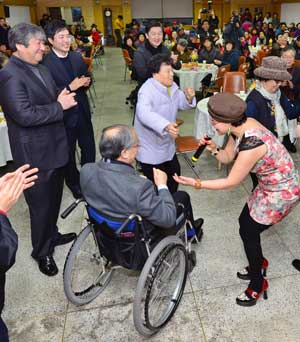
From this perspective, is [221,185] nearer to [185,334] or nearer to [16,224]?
[185,334]

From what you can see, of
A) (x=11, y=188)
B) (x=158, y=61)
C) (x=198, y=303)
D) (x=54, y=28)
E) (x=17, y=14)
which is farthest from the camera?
(x=17, y=14)

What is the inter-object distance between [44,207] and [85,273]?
516mm

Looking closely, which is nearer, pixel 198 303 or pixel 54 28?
pixel 198 303

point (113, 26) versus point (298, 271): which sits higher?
point (113, 26)

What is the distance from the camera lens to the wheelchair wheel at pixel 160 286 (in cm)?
153

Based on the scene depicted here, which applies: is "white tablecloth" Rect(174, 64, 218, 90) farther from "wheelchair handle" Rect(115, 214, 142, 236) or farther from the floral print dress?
"wheelchair handle" Rect(115, 214, 142, 236)

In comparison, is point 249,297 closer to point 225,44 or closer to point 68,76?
point 68,76

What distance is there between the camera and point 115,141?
1534 millimetres

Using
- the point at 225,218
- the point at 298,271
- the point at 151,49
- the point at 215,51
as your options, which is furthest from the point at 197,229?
the point at 215,51

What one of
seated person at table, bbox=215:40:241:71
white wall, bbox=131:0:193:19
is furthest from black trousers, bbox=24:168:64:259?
white wall, bbox=131:0:193:19

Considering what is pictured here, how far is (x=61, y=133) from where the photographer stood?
203cm

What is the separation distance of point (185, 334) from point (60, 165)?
1.20 meters

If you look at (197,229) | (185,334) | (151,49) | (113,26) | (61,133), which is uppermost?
(113,26)

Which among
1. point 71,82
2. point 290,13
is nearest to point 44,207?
point 71,82
